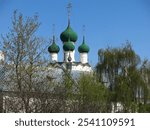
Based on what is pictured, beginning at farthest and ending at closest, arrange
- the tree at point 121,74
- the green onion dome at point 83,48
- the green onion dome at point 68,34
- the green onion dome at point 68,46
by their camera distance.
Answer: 1. the green onion dome at point 83,48
2. the green onion dome at point 68,46
3. the green onion dome at point 68,34
4. the tree at point 121,74

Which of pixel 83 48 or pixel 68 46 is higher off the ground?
pixel 83 48

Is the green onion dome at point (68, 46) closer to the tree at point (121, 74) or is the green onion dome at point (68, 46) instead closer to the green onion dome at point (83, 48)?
the green onion dome at point (83, 48)

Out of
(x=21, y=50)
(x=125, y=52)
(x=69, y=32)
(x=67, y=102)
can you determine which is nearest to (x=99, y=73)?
(x=125, y=52)

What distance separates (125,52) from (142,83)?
209 centimetres

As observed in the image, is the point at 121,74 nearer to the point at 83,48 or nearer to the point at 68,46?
the point at 68,46

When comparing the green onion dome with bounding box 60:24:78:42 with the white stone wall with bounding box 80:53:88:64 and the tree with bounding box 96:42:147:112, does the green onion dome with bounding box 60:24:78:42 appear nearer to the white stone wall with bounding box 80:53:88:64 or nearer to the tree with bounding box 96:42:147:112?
the white stone wall with bounding box 80:53:88:64

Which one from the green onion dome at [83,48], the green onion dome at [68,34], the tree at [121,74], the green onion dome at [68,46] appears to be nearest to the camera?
the tree at [121,74]

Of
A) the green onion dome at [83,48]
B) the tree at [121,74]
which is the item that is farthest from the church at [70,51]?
the tree at [121,74]

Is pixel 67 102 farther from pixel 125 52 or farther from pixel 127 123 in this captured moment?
pixel 125 52

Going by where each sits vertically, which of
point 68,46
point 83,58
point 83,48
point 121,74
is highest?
point 83,48

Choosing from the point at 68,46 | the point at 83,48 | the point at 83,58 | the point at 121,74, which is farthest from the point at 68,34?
the point at 121,74

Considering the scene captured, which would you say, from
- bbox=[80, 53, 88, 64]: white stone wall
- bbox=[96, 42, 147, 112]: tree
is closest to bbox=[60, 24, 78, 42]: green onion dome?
bbox=[80, 53, 88, 64]: white stone wall

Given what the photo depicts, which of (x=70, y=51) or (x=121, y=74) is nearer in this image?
(x=121, y=74)

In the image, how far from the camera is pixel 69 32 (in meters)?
40.4
